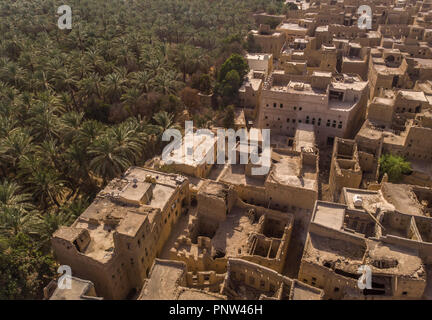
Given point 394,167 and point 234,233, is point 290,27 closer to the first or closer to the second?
point 394,167

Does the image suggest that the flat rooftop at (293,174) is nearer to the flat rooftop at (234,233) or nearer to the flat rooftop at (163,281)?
the flat rooftop at (234,233)

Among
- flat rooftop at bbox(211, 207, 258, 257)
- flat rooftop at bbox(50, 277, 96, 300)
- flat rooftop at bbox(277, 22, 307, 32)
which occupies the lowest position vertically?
flat rooftop at bbox(211, 207, 258, 257)

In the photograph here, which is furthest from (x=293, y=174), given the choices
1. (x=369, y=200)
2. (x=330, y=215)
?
(x=369, y=200)

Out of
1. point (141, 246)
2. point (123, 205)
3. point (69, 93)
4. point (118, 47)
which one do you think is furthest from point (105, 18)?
point (141, 246)

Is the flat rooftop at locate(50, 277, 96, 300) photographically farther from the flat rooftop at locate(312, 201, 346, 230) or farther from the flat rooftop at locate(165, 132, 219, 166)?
the flat rooftop at locate(165, 132, 219, 166)

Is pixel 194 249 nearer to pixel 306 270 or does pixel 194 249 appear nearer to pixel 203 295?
pixel 203 295

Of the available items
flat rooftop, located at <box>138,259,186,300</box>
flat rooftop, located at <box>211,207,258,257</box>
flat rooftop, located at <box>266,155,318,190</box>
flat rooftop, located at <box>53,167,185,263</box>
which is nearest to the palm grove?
flat rooftop, located at <box>53,167,185,263</box>

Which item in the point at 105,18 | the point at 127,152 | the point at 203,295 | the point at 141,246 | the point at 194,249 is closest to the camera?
the point at 203,295

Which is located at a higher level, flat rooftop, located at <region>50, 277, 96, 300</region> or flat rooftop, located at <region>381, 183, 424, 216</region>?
flat rooftop, located at <region>381, 183, 424, 216</region>

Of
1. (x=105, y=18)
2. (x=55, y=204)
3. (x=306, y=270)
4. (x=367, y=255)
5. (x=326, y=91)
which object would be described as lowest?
(x=55, y=204)
